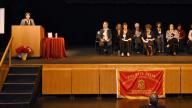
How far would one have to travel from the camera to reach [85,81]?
→ 1108cm

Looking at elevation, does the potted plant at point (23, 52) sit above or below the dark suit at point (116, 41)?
below

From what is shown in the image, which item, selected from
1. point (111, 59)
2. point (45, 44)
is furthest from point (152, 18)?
point (45, 44)

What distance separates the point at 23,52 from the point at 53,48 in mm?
910

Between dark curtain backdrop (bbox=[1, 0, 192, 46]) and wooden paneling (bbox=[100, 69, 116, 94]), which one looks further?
dark curtain backdrop (bbox=[1, 0, 192, 46])

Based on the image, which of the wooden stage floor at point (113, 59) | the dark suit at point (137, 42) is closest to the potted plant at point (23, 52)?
the wooden stage floor at point (113, 59)

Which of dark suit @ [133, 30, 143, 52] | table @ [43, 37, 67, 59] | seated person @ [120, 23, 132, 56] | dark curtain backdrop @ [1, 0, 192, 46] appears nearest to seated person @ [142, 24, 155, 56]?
dark suit @ [133, 30, 143, 52]

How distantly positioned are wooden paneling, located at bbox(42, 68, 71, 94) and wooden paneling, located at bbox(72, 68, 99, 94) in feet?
Answer: 0.54

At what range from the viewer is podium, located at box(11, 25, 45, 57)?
1163 cm

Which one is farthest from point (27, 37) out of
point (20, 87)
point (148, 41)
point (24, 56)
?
point (148, 41)

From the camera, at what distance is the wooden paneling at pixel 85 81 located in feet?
36.3

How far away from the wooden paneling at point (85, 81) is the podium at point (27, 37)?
1.50 meters

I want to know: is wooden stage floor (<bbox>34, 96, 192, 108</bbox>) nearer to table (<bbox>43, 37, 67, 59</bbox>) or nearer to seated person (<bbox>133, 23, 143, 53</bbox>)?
table (<bbox>43, 37, 67, 59</bbox>)

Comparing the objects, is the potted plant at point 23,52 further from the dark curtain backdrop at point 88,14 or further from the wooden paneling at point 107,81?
the dark curtain backdrop at point 88,14

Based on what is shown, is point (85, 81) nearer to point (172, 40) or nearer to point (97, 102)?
point (97, 102)
